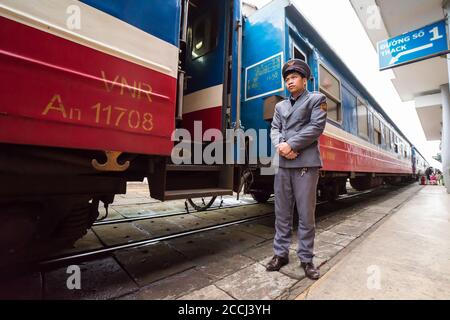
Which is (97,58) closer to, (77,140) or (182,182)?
(77,140)

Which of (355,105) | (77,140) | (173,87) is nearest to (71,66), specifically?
(77,140)

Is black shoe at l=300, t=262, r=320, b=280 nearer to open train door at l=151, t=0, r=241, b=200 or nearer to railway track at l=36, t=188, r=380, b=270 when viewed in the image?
open train door at l=151, t=0, r=241, b=200

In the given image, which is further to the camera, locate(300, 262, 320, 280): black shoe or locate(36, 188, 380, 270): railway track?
locate(36, 188, 380, 270): railway track

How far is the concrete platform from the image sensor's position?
1.56m

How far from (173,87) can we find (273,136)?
1009 mm

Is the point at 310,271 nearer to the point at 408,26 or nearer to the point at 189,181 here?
the point at 189,181

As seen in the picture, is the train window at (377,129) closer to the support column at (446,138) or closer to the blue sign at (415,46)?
the blue sign at (415,46)

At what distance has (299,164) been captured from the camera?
6.25 ft

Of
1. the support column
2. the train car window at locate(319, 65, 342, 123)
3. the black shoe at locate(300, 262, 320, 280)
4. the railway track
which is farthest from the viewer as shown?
the support column

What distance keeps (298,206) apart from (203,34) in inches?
107

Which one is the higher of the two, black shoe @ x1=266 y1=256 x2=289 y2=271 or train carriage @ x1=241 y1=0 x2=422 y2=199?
train carriage @ x1=241 y1=0 x2=422 y2=199

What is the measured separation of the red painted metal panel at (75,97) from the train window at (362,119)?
5.49 meters

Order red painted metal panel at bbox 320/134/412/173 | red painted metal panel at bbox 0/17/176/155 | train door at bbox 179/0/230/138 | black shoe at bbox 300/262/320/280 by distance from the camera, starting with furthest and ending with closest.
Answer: red painted metal panel at bbox 320/134/412/173 → train door at bbox 179/0/230/138 → black shoe at bbox 300/262/320/280 → red painted metal panel at bbox 0/17/176/155

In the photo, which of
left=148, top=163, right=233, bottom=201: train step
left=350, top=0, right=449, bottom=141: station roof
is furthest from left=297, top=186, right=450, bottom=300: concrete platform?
left=350, top=0, right=449, bottom=141: station roof
